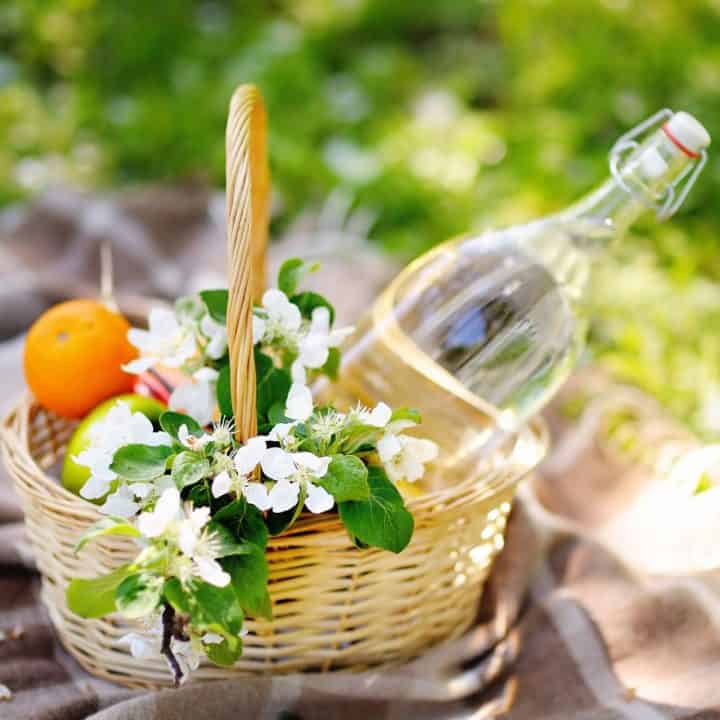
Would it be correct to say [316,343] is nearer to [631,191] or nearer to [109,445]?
[109,445]

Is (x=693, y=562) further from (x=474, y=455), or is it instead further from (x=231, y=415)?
(x=231, y=415)

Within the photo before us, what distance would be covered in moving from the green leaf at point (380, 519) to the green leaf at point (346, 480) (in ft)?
0.06

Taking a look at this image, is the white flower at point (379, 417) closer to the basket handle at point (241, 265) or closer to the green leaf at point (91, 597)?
the basket handle at point (241, 265)

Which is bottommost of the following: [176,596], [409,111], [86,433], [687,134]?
[409,111]

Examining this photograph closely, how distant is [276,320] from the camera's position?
79 cm

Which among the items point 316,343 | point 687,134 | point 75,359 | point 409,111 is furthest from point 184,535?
point 409,111

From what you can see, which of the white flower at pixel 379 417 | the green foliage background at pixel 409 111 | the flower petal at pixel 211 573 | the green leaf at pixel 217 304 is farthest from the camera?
the green foliage background at pixel 409 111

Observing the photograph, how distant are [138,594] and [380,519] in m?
0.18

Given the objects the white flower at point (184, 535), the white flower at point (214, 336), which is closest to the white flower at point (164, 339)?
the white flower at point (214, 336)

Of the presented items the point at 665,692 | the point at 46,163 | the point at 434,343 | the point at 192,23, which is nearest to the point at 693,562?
the point at 665,692

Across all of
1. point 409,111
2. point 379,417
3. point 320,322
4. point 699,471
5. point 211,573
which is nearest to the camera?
point 211,573

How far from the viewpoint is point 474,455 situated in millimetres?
989

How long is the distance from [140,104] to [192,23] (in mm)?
491

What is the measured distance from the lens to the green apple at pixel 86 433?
82 centimetres
